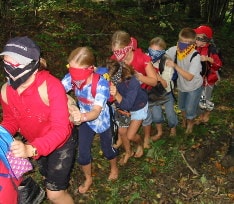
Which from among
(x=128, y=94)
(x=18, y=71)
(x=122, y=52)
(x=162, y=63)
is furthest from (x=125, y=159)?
(x=18, y=71)

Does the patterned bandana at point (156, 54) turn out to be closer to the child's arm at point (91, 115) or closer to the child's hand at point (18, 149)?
the child's arm at point (91, 115)

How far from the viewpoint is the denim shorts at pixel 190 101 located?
5.88 metres

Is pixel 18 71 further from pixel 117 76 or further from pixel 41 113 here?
pixel 117 76

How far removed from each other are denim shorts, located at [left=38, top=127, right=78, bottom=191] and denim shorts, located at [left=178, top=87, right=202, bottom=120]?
9.37 feet

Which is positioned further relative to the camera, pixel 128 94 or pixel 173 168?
pixel 173 168

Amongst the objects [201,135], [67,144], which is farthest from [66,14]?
[67,144]

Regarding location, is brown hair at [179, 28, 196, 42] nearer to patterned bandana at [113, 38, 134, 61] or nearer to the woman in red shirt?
patterned bandana at [113, 38, 134, 61]

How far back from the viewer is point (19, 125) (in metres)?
3.62

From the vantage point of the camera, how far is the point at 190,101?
19.6ft

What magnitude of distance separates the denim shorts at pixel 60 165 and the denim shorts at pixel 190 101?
286cm

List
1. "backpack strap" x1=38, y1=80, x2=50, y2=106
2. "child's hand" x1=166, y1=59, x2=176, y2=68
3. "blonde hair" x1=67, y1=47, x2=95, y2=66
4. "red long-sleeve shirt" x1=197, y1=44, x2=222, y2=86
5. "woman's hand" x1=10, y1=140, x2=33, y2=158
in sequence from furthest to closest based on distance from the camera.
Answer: "red long-sleeve shirt" x1=197, y1=44, x2=222, y2=86 → "child's hand" x1=166, y1=59, x2=176, y2=68 → "blonde hair" x1=67, y1=47, x2=95, y2=66 → "backpack strap" x1=38, y1=80, x2=50, y2=106 → "woman's hand" x1=10, y1=140, x2=33, y2=158

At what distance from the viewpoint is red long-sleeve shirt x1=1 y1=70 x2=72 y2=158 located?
308 centimetres

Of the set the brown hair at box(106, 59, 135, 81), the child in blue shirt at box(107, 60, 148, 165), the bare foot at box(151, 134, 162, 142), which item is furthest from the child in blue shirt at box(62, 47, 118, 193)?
the bare foot at box(151, 134, 162, 142)

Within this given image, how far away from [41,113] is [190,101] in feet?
11.1
